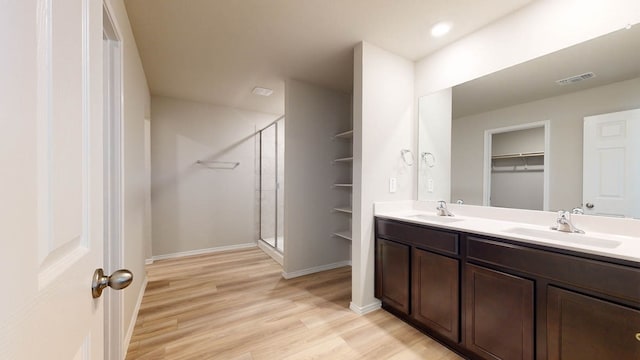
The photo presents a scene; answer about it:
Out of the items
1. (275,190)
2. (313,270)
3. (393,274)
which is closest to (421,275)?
(393,274)

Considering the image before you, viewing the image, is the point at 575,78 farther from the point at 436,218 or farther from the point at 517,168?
the point at 436,218

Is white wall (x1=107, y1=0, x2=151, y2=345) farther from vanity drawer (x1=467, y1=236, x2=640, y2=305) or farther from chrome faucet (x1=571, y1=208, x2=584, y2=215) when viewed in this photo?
chrome faucet (x1=571, y1=208, x2=584, y2=215)

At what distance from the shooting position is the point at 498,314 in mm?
1508

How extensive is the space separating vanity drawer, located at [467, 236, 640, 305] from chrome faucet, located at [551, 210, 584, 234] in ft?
1.39

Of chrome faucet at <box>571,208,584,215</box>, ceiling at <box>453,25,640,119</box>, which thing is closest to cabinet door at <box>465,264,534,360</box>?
chrome faucet at <box>571,208,584,215</box>

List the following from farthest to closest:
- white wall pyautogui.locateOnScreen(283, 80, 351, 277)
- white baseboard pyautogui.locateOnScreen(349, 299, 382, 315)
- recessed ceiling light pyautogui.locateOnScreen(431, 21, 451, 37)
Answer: white wall pyautogui.locateOnScreen(283, 80, 351, 277), white baseboard pyautogui.locateOnScreen(349, 299, 382, 315), recessed ceiling light pyautogui.locateOnScreen(431, 21, 451, 37)

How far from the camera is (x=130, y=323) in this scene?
1.96 meters

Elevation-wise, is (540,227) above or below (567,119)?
below

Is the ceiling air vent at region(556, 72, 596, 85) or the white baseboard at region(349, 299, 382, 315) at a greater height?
the ceiling air vent at region(556, 72, 596, 85)

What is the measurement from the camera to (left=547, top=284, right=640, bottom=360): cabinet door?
1.10 metres

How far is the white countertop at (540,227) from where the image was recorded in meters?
1.26

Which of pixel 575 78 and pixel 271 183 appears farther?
pixel 271 183
